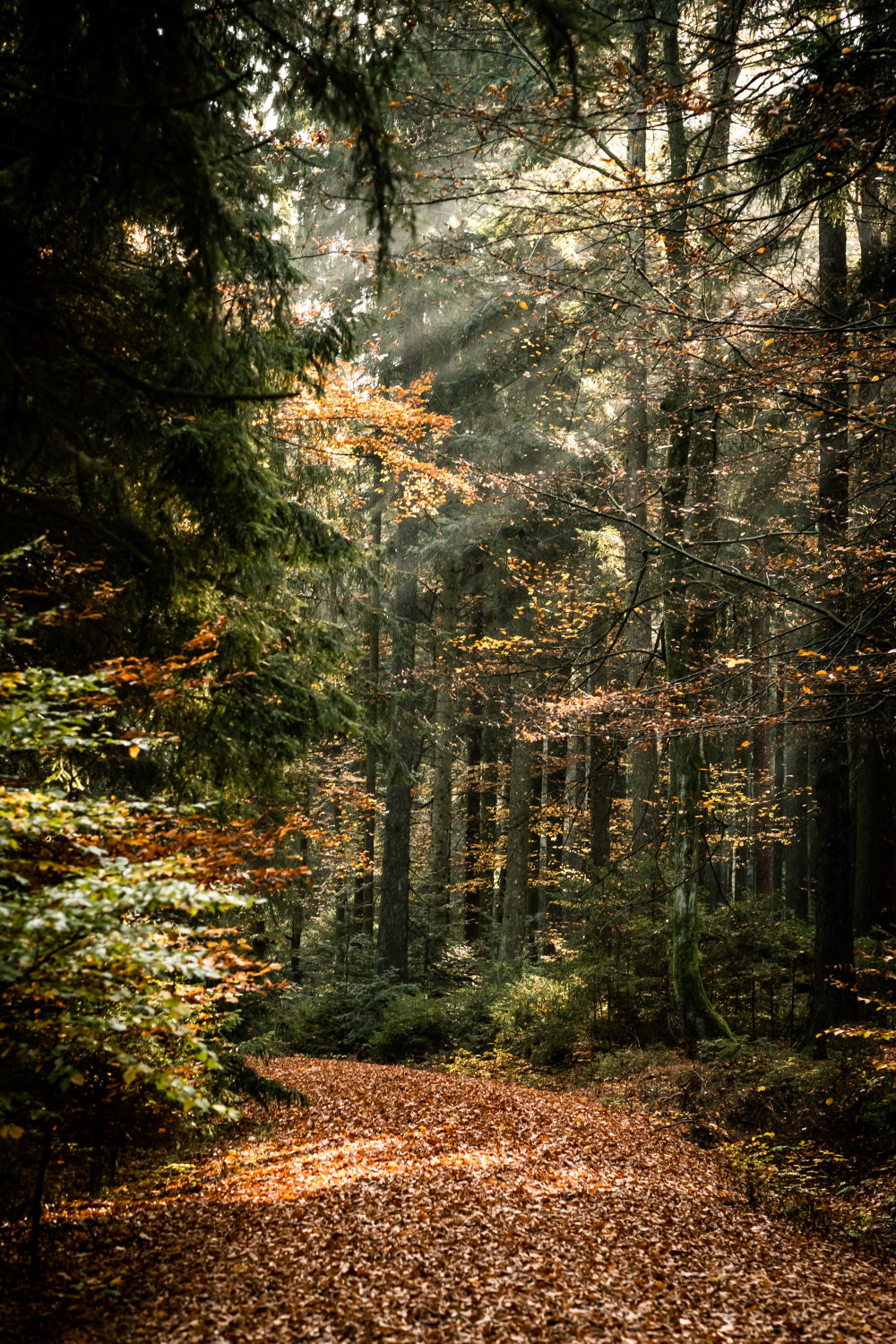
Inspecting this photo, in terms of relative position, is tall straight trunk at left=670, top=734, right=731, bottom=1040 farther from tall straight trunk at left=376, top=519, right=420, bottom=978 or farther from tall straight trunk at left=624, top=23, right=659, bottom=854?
tall straight trunk at left=376, top=519, right=420, bottom=978

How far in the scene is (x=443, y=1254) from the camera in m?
4.81

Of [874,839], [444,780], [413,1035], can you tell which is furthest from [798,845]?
[413,1035]

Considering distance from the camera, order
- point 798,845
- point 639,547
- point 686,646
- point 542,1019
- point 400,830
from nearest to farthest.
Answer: point 686,646 → point 542,1019 → point 639,547 → point 400,830 → point 798,845

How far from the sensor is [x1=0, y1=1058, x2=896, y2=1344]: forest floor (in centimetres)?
406

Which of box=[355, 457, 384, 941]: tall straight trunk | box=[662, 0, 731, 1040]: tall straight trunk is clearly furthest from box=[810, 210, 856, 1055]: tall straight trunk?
box=[355, 457, 384, 941]: tall straight trunk

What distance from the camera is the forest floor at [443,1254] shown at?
160 inches

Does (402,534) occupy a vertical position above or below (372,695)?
above

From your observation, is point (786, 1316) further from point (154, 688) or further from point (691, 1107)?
point (154, 688)

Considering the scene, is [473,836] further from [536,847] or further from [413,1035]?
[413,1035]

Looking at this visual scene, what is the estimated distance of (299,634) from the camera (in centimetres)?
753

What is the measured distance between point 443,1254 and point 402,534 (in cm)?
1283

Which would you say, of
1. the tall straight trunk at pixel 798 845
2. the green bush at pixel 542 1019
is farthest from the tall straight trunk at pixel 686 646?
the tall straight trunk at pixel 798 845

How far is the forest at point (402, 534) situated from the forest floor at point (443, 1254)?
1.32 feet

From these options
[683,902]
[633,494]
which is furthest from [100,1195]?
[633,494]
